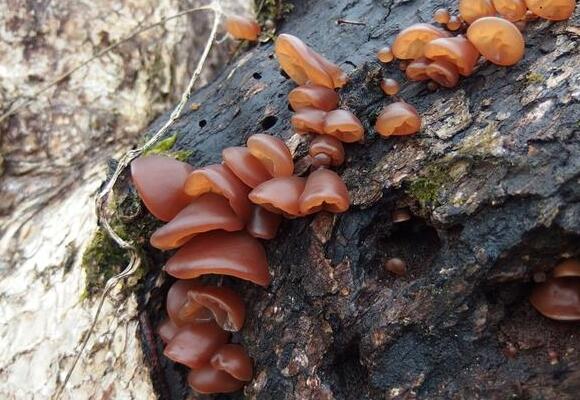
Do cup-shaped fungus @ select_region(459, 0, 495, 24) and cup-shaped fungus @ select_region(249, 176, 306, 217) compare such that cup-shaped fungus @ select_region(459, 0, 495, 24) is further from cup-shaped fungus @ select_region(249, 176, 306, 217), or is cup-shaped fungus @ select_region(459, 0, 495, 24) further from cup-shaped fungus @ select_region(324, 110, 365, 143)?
cup-shaped fungus @ select_region(249, 176, 306, 217)

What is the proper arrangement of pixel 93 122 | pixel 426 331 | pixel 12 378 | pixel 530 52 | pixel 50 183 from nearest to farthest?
1. pixel 426 331
2. pixel 530 52
3. pixel 12 378
4. pixel 50 183
5. pixel 93 122

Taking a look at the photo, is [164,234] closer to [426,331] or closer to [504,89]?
[426,331]

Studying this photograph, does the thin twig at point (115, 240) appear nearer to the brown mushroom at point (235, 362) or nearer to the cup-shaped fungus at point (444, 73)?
the brown mushroom at point (235, 362)

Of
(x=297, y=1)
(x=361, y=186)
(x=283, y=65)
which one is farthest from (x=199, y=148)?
(x=297, y=1)

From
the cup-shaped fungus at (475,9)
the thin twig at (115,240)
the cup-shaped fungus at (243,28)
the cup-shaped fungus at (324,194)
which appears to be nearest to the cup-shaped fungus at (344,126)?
the cup-shaped fungus at (324,194)

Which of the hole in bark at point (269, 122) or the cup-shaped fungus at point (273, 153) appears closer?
the cup-shaped fungus at point (273, 153)
